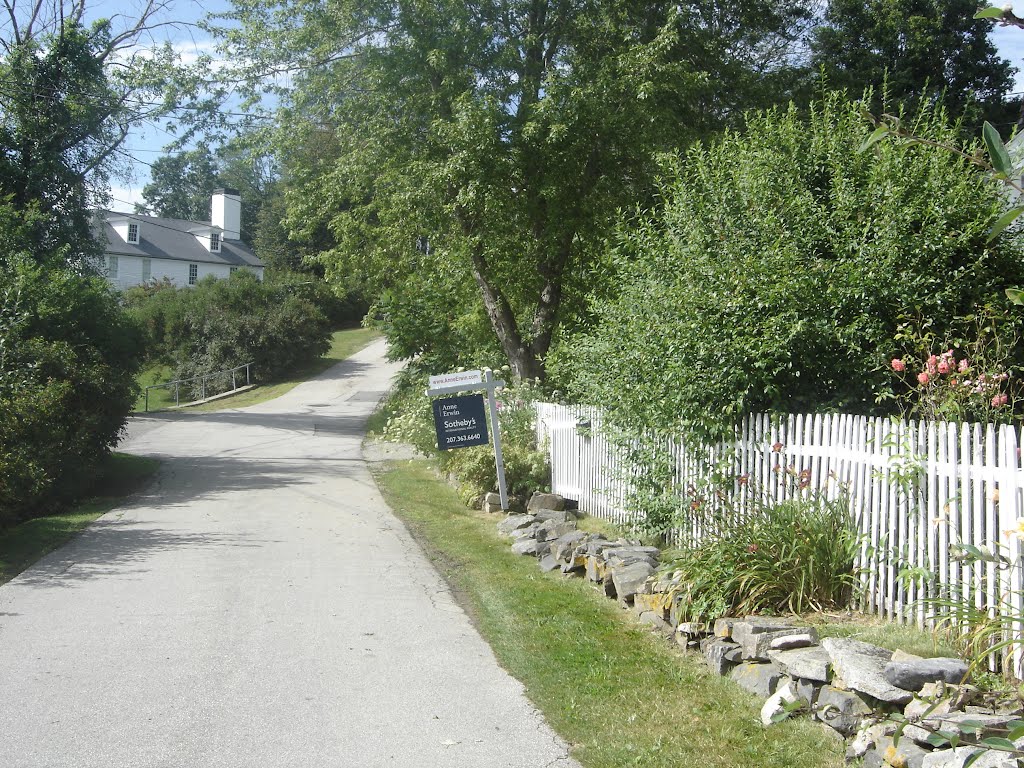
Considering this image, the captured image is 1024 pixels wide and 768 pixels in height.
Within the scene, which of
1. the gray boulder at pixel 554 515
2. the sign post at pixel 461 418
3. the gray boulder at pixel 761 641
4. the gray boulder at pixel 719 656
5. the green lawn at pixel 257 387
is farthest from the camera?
the green lawn at pixel 257 387

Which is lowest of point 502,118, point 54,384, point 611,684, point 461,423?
point 611,684

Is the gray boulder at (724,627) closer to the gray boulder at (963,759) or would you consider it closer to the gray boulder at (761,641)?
the gray boulder at (761,641)

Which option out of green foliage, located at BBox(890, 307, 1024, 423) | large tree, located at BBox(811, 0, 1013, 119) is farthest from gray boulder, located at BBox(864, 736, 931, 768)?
large tree, located at BBox(811, 0, 1013, 119)

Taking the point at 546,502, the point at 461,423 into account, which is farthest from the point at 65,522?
the point at 546,502

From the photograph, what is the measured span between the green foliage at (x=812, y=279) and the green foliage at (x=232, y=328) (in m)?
33.8

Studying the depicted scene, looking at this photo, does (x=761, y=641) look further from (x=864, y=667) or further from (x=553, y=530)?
(x=553, y=530)

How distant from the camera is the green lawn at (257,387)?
35.5m

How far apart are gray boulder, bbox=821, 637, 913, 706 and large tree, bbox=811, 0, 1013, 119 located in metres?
20.6

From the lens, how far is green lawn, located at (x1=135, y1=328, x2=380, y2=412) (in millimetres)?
35469

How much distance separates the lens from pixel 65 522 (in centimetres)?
1245

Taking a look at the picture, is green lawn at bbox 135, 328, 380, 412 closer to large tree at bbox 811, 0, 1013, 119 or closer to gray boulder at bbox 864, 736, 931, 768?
large tree at bbox 811, 0, 1013, 119

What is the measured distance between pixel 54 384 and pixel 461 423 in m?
5.90

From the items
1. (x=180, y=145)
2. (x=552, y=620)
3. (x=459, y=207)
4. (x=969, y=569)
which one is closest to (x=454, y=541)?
(x=552, y=620)

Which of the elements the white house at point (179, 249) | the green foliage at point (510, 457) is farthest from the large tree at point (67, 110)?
the white house at point (179, 249)
